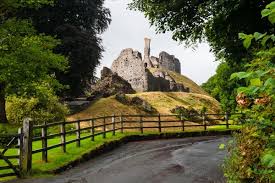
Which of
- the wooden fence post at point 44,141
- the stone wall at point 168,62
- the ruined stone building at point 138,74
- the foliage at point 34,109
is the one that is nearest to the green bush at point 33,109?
the foliage at point 34,109

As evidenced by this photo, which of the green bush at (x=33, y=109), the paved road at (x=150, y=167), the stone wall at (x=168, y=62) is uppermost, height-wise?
the stone wall at (x=168, y=62)

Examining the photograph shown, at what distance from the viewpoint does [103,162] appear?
16938mm

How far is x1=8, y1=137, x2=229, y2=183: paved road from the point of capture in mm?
12719

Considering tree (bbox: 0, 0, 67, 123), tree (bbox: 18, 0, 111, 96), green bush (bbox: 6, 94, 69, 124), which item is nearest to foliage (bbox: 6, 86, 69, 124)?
green bush (bbox: 6, 94, 69, 124)

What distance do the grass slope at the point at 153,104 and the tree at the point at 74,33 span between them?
11.8 ft

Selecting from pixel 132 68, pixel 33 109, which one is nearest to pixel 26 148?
pixel 33 109

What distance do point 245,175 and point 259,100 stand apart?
190 centimetres

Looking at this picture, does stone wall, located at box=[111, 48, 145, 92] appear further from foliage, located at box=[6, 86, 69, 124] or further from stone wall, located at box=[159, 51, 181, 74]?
foliage, located at box=[6, 86, 69, 124]

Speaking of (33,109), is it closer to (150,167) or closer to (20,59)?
(20,59)

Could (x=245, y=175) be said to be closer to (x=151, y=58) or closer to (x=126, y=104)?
(x=126, y=104)

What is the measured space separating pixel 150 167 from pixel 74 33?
1132 inches

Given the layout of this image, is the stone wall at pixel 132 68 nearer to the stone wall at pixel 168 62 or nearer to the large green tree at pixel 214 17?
the stone wall at pixel 168 62

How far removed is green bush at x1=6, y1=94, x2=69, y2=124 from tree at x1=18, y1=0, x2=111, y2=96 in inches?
390

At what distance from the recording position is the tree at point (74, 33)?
41094mm
